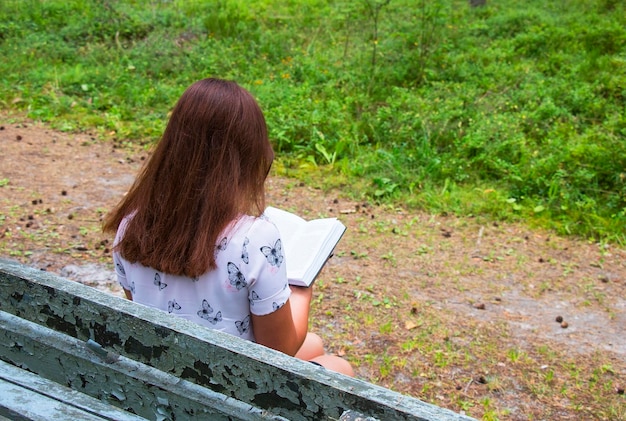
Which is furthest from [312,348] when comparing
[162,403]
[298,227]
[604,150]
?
[604,150]

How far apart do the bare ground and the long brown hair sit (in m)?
1.91

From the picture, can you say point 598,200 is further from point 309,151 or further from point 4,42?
point 4,42

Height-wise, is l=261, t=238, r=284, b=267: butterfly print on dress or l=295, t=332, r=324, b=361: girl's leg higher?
l=261, t=238, r=284, b=267: butterfly print on dress

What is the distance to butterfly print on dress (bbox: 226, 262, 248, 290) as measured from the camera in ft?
6.71

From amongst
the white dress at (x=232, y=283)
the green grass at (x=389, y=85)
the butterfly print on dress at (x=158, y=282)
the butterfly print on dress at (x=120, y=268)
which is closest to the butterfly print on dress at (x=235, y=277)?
the white dress at (x=232, y=283)

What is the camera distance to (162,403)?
164 centimetres

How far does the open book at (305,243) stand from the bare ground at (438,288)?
1.43 m

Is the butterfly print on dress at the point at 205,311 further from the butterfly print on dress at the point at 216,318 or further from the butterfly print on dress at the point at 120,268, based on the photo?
the butterfly print on dress at the point at 120,268

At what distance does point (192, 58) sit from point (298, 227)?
7.50 meters

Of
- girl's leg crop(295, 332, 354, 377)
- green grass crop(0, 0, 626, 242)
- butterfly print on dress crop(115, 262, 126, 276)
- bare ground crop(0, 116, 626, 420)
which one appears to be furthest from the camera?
green grass crop(0, 0, 626, 242)

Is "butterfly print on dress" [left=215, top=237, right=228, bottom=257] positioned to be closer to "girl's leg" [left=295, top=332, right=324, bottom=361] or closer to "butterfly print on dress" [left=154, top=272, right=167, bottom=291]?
"butterfly print on dress" [left=154, top=272, right=167, bottom=291]

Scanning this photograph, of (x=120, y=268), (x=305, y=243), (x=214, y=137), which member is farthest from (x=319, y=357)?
(x=214, y=137)

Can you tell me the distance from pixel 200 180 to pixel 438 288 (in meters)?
3.02

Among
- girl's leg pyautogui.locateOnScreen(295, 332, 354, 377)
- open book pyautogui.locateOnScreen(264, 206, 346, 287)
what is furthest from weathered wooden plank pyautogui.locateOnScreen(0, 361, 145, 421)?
girl's leg pyautogui.locateOnScreen(295, 332, 354, 377)
